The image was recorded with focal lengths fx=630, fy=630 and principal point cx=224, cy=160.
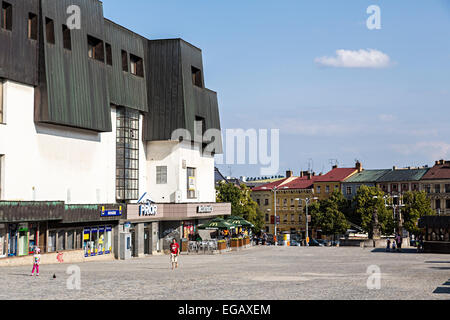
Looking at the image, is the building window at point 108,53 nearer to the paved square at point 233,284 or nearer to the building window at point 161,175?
the building window at point 161,175

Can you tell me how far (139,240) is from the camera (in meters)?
52.6

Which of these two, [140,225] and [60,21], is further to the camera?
[140,225]

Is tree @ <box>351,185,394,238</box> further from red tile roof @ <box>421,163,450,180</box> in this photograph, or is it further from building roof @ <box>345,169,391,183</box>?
building roof @ <box>345,169,391,183</box>

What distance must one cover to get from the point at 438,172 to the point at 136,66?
77.1 m

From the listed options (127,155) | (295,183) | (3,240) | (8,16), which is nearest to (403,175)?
(295,183)

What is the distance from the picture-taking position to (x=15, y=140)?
39.2 m

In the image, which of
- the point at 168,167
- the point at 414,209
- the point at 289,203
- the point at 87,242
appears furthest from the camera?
the point at 289,203

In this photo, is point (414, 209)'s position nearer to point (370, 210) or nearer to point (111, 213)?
point (370, 210)

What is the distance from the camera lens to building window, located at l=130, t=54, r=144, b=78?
5438 cm

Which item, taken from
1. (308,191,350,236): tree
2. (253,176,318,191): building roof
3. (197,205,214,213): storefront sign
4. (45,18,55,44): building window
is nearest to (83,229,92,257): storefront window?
(45,18,55,44): building window

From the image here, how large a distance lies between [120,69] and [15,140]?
14.3m

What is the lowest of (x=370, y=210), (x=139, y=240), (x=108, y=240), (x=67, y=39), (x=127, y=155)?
(x=370, y=210)
